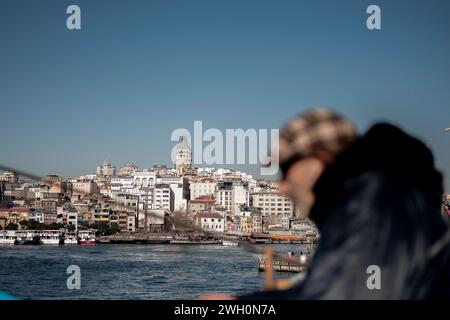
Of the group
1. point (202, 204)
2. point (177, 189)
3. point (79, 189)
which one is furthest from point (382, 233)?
point (177, 189)

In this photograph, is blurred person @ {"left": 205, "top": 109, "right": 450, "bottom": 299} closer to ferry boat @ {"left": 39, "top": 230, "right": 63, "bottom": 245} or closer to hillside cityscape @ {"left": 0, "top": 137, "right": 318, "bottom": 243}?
hillside cityscape @ {"left": 0, "top": 137, "right": 318, "bottom": 243}

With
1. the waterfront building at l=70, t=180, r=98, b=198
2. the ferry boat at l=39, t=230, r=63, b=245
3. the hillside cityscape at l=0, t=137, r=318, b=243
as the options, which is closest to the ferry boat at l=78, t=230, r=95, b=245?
the hillside cityscape at l=0, t=137, r=318, b=243

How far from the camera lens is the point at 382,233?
50 centimetres

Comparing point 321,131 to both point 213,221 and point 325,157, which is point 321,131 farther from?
point 213,221

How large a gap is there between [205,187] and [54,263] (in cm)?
2968

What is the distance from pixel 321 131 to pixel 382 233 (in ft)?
0.41

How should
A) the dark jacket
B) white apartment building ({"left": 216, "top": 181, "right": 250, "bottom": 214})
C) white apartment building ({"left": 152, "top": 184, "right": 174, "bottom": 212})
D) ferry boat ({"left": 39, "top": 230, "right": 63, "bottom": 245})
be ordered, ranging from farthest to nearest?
1. white apartment building ({"left": 216, "top": 181, "right": 250, "bottom": 214})
2. white apartment building ({"left": 152, "top": 184, "right": 174, "bottom": 212})
3. ferry boat ({"left": 39, "top": 230, "right": 63, "bottom": 245})
4. the dark jacket

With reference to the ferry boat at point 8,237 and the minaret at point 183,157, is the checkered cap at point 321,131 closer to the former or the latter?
the ferry boat at point 8,237

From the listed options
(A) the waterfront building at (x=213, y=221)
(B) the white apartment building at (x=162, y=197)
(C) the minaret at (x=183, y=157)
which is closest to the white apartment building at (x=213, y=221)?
(A) the waterfront building at (x=213, y=221)

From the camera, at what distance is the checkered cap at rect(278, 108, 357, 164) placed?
0.59 meters

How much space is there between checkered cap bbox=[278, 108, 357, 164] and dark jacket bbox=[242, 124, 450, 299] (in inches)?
0.8

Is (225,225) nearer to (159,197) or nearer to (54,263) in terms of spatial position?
(159,197)

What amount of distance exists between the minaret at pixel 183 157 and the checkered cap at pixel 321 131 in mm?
59729

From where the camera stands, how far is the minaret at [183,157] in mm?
61375
